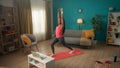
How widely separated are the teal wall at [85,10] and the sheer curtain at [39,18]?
815 mm

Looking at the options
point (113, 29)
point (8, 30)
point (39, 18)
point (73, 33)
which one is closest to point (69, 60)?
point (73, 33)

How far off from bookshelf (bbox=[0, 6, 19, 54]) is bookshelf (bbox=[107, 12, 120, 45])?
4301 mm

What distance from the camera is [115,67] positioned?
3.53m

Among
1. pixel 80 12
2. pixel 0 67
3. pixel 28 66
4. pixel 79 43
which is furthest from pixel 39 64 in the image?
pixel 80 12

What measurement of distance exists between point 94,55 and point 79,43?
3.35 ft

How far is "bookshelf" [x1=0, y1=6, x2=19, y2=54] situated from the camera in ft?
15.4

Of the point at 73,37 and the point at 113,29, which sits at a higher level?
the point at 113,29

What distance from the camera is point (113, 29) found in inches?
229

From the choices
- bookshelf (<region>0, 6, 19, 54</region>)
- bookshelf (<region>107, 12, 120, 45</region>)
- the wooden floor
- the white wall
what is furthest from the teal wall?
bookshelf (<region>0, 6, 19, 54</region>)

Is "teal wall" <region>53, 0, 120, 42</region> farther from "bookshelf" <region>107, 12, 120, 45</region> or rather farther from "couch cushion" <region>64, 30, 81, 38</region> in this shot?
"couch cushion" <region>64, 30, 81, 38</region>

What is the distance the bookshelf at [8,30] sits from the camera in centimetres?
470

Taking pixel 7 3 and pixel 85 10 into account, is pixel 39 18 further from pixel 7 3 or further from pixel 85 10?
pixel 85 10

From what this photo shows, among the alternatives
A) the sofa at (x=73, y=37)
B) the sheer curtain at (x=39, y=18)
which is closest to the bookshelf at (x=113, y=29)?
the sofa at (x=73, y=37)

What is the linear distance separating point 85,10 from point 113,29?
5.77 ft
